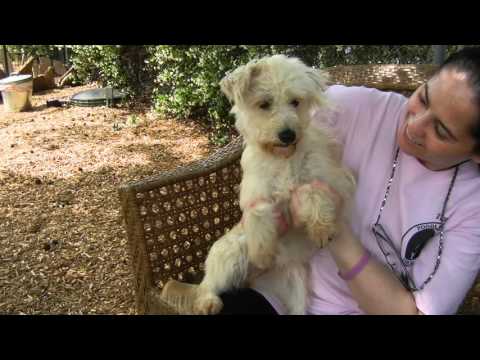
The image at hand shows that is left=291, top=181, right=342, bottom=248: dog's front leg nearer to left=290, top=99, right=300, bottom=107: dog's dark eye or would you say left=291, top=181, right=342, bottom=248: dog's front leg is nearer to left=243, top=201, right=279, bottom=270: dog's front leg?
left=243, top=201, right=279, bottom=270: dog's front leg

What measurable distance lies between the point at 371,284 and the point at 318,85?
1022 millimetres

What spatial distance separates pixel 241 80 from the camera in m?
2.33

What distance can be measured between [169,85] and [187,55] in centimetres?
116

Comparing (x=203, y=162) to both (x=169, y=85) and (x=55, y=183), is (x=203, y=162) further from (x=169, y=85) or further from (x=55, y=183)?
(x=169, y=85)

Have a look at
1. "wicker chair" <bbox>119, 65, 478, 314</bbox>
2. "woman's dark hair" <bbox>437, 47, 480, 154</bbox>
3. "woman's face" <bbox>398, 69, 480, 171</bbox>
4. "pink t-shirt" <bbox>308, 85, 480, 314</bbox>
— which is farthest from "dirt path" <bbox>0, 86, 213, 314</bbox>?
"woman's dark hair" <bbox>437, 47, 480, 154</bbox>

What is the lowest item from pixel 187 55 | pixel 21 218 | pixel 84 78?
pixel 21 218

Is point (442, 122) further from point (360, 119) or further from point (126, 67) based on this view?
point (126, 67)

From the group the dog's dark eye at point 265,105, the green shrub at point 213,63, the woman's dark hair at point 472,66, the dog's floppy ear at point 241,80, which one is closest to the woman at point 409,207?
the woman's dark hair at point 472,66

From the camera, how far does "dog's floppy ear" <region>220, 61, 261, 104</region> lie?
7.65ft

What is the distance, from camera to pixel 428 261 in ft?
6.40

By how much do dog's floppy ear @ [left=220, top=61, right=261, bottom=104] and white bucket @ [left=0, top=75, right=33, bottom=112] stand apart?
7628 millimetres

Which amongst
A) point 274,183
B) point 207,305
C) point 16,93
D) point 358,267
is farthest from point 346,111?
point 16,93

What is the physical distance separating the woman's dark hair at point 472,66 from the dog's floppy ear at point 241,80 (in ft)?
2.90
